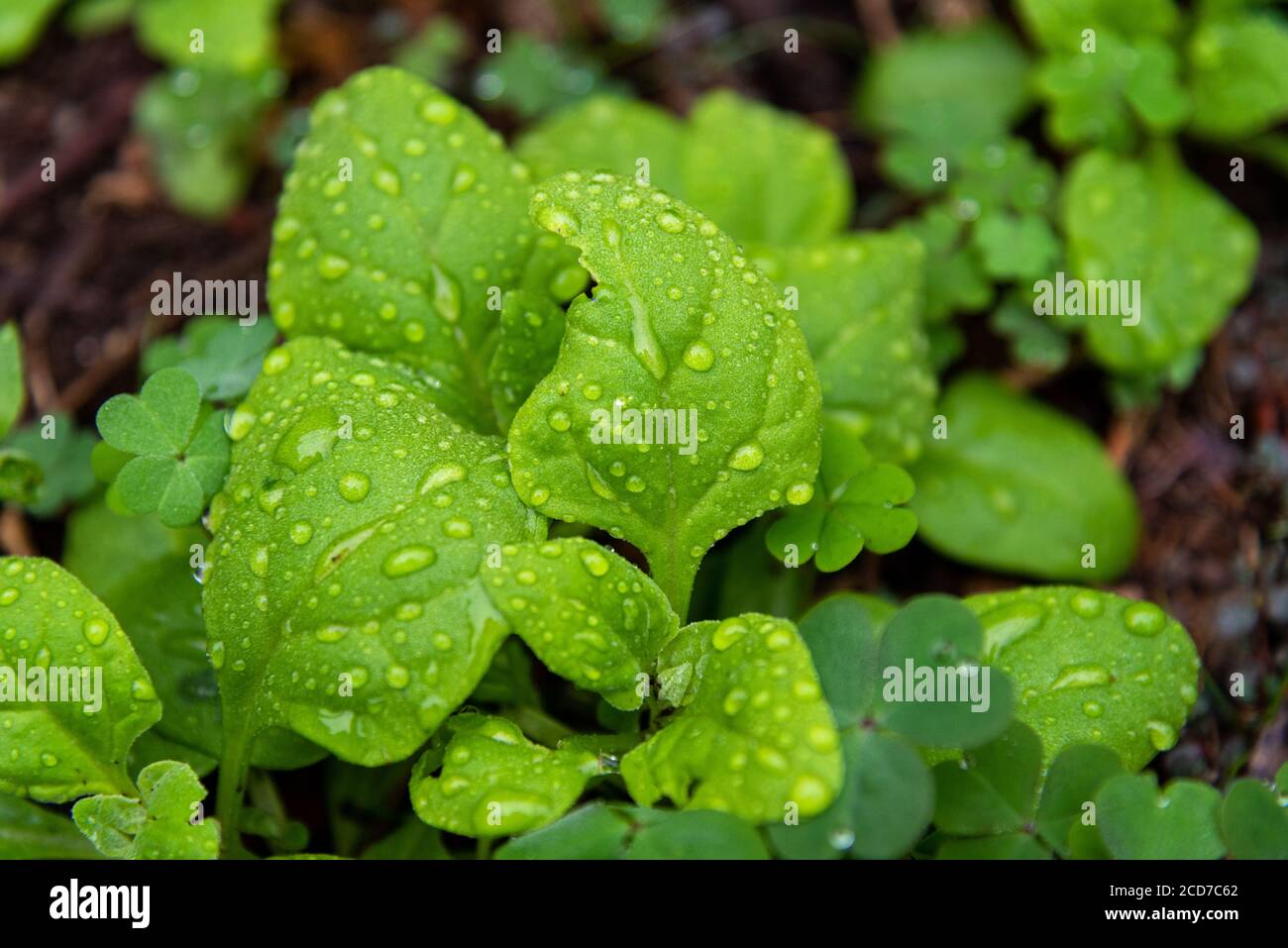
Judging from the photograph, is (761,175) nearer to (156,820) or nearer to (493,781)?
(493,781)

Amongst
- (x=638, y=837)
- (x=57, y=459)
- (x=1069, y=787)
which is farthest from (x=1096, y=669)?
(x=57, y=459)

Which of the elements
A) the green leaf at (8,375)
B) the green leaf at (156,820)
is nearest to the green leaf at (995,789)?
the green leaf at (156,820)

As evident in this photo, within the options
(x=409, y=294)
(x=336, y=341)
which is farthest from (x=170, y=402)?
(x=409, y=294)

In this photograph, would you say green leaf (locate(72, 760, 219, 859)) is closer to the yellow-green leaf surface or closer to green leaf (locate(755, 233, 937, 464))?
the yellow-green leaf surface

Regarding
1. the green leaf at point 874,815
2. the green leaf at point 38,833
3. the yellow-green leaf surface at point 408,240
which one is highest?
the yellow-green leaf surface at point 408,240

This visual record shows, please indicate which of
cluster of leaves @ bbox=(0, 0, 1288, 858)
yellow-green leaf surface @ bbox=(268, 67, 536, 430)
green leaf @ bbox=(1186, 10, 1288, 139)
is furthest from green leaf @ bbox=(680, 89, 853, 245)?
green leaf @ bbox=(1186, 10, 1288, 139)

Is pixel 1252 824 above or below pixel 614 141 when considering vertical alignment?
below

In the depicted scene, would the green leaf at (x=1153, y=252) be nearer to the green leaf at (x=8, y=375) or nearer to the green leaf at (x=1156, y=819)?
the green leaf at (x=1156, y=819)
